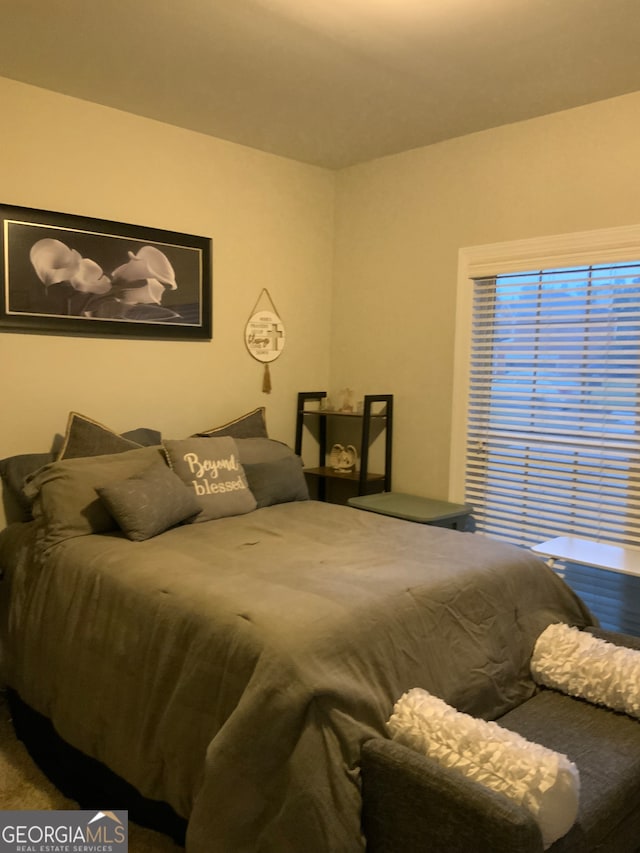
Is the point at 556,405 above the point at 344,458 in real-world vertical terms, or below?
above

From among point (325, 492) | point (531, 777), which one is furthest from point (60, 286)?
point (531, 777)

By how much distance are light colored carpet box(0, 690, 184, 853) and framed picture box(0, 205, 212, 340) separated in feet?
5.51

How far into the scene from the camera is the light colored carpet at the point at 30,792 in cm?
199

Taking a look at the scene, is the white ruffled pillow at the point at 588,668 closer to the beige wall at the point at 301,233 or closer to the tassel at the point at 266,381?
the beige wall at the point at 301,233

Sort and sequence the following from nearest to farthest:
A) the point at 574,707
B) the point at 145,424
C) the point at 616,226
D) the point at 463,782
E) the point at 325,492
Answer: the point at 463,782, the point at 574,707, the point at 616,226, the point at 145,424, the point at 325,492

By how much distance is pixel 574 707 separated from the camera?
207 cm

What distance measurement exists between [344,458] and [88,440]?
1.63m

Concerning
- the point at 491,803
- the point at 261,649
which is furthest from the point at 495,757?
the point at 261,649

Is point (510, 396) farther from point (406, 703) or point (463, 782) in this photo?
point (463, 782)

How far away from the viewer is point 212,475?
9.64 feet

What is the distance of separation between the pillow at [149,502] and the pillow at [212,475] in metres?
0.10

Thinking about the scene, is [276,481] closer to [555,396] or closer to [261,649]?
[555,396]

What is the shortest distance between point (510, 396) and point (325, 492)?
1.41 meters

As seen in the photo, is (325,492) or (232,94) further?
(325,492)
